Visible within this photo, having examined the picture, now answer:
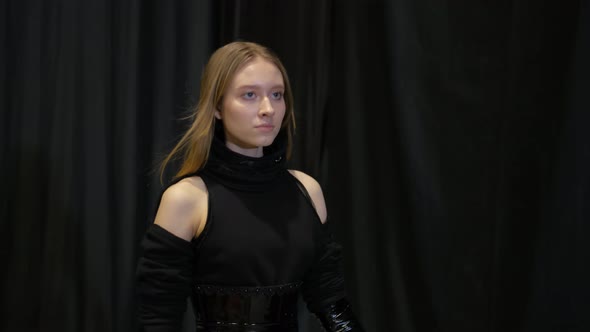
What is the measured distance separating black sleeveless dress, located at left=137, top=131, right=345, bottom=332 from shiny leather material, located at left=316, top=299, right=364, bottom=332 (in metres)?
0.09

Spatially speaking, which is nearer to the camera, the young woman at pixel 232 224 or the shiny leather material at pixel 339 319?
the young woman at pixel 232 224

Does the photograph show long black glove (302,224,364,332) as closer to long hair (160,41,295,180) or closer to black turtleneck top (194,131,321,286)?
black turtleneck top (194,131,321,286)

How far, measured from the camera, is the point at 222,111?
147cm

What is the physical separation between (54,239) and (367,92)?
3.89ft

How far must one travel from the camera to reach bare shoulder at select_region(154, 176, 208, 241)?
1370 millimetres

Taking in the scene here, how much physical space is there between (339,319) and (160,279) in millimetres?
466

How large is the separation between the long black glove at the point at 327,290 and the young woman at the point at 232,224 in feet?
0.10

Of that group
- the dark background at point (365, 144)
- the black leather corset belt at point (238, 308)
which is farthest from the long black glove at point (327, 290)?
the dark background at point (365, 144)

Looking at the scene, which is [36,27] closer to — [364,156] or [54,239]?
[54,239]

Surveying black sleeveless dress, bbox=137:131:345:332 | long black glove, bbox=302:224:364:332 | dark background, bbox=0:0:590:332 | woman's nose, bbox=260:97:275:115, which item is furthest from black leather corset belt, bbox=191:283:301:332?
dark background, bbox=0:0:590:332

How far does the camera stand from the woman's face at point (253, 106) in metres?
1.42

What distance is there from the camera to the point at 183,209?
4.53ft

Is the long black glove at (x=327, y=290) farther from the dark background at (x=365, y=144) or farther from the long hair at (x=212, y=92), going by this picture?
the dark background at (x=365, y=144)

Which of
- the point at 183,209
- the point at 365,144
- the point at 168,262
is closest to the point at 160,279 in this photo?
the point at 168,262
